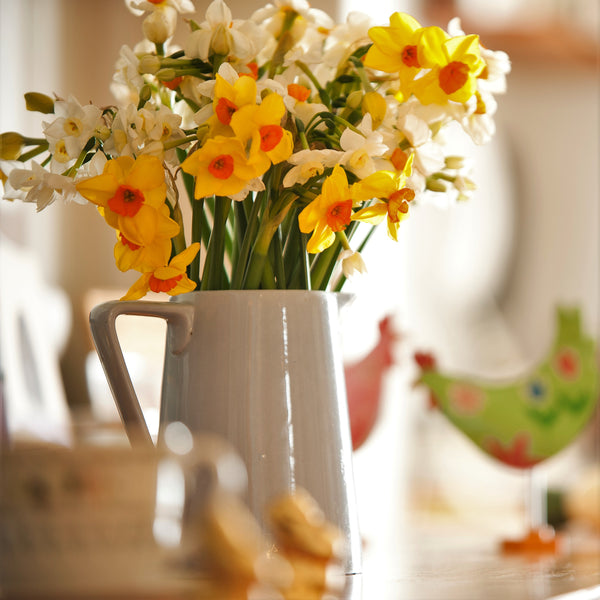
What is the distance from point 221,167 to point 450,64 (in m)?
0.15

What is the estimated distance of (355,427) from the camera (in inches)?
31.6

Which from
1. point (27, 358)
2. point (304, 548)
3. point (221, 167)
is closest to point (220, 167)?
point (221, 167)

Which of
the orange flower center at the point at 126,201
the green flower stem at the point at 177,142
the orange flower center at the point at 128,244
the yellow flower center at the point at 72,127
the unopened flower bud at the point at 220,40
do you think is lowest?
the orange flower center at the point at 128,244

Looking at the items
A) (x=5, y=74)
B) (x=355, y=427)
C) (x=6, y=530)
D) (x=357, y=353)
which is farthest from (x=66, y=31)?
(x=6, y=530)

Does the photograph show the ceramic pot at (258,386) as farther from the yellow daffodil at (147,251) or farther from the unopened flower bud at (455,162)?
the unopened flower bud at (455,162)

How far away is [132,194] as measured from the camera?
20.1 inches

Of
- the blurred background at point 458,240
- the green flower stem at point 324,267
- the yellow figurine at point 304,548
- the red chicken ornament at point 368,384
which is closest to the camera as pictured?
the yellow figurine at point 304,548

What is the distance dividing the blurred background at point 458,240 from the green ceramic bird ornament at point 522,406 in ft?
2.77

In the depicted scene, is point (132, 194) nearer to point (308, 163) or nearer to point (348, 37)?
point (308, 163)

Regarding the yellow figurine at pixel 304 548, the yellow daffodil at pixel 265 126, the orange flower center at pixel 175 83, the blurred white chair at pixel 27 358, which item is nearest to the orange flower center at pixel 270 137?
the yellow daffodil at pixel 265 126

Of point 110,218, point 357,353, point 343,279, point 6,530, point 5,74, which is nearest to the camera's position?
point 6,530

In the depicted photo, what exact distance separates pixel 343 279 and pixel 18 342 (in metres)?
0.65

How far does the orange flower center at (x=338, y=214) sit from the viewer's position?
51 cm

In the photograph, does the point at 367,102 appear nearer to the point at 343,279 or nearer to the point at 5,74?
the point at 343,279
